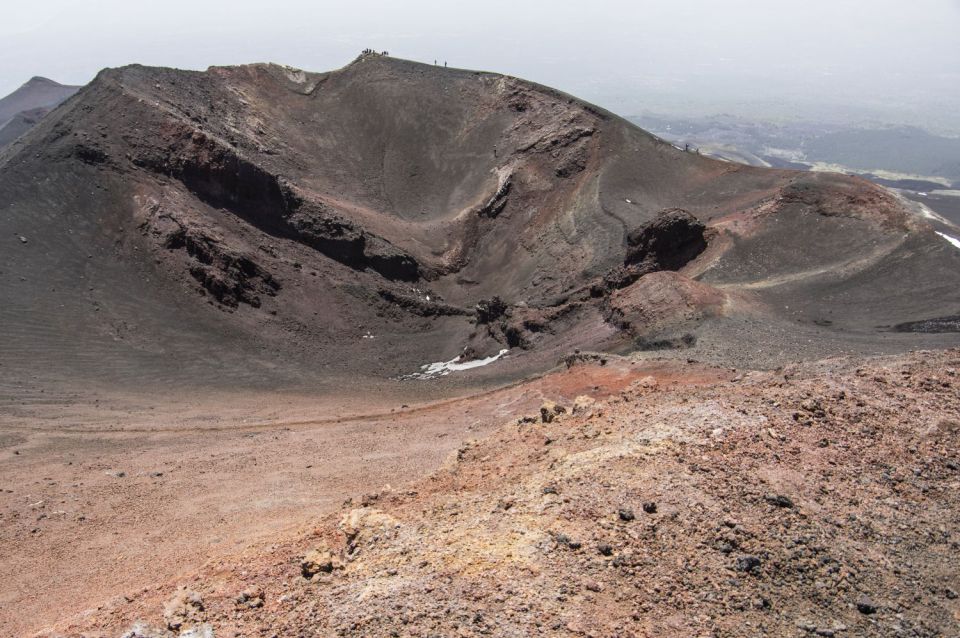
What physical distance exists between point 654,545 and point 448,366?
22731mm

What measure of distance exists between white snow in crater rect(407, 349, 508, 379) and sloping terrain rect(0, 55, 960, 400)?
517mm

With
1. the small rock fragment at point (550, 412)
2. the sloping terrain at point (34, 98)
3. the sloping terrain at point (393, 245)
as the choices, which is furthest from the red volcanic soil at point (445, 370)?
the sloping terrain at point (34, 98)

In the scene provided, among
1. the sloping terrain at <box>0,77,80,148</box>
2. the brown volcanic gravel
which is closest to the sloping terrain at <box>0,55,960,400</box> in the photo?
the brown volcanic gravel

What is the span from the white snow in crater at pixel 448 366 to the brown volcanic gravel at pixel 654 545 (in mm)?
17770

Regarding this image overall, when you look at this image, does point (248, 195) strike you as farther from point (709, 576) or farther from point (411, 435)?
point (709, 576)

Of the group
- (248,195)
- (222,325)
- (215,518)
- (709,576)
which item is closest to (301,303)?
(222,325)

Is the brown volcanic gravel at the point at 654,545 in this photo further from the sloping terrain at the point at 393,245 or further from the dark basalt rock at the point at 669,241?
the dark basalt rock at the point at 669,241

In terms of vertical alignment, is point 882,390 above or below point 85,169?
below

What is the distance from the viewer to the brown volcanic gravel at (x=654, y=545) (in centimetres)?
770

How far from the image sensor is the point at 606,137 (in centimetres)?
4488

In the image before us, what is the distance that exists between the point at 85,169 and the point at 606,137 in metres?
28.6

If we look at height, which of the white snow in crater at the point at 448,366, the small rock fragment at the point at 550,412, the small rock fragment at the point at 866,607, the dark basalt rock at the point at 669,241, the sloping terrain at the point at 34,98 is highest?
the sloping terrain at the point at 34,98

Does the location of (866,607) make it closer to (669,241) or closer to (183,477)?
(183,477)

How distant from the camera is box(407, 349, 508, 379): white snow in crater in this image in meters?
29.8
